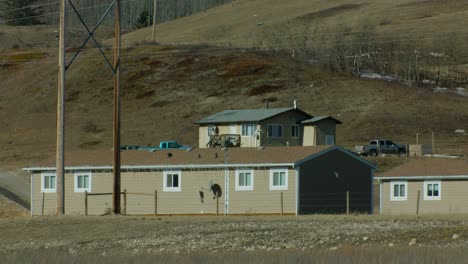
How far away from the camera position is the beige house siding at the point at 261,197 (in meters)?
57.2

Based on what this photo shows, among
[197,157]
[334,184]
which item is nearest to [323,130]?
[197,157]

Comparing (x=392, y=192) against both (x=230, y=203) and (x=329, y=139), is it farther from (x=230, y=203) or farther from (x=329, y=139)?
(x=329, y=139)

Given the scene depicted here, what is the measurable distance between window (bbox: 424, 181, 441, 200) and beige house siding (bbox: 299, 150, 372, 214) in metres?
4.73

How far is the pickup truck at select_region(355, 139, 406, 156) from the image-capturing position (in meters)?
86.4

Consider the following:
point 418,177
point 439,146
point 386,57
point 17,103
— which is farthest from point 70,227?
point 386,57

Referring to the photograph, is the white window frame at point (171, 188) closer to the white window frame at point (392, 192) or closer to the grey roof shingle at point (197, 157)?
the grey roof shingle at point (197, 157)

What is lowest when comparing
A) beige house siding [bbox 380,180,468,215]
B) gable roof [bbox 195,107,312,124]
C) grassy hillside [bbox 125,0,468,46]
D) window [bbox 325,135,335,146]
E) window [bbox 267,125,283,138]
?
beige house siding [bbox 380,180,468,215]

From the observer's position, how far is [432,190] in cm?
6438

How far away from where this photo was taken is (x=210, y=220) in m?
43.6

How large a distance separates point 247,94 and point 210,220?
221 feet

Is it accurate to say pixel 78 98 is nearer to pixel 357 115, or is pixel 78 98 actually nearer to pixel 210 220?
pixel 357 115

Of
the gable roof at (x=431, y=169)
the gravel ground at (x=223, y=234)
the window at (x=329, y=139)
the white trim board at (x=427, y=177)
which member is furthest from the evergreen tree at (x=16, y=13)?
the gravel ground at (x=223, y=234)

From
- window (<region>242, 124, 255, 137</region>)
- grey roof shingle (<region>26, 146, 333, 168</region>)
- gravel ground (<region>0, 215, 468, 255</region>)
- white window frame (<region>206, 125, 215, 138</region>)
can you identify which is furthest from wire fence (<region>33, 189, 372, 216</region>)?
white window frame (<region>206, 125, 215, 138</region>)

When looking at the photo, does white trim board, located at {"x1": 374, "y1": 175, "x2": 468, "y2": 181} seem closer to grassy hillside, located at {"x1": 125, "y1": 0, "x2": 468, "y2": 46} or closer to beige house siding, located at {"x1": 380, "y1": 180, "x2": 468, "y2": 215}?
beige house siding, located at {"x1": 380, "y1": 180, "x2": 468, "y2": 215}
